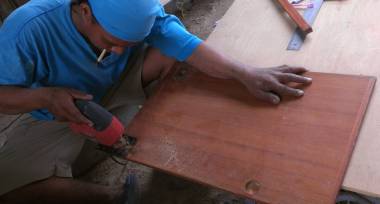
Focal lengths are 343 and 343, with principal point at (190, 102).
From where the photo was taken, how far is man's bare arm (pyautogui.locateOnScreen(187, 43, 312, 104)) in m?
1.15

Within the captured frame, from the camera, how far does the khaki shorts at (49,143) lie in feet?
4.67

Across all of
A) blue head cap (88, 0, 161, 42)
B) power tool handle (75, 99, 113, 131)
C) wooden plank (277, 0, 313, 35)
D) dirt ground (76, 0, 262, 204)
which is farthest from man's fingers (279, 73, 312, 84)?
dirt ground (76, 0, 262, 204)

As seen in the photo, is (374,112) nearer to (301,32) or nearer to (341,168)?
(341,168)

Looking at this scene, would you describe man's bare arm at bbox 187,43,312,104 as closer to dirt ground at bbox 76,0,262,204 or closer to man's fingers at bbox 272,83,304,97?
man's fingers at bbox 272,83,304,97

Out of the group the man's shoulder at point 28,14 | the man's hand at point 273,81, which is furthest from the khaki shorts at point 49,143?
the man's hand at point 273,81

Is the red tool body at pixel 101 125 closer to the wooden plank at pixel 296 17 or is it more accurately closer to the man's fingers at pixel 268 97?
the man's fingers at pixel 268 97

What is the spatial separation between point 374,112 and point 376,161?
177 mm

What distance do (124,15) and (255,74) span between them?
490 millimetres

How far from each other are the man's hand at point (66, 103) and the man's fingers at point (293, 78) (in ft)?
2.16

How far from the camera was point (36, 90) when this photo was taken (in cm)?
120

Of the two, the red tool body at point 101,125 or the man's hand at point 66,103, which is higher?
the man's hand at point 66,103

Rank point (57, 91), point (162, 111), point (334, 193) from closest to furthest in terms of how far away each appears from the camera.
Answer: point (334, 193) → point (57, 91) → point (162, 111)

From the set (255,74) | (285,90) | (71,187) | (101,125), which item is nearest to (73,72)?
(101,125)

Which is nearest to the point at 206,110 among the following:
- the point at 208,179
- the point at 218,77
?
the point at 218,77
